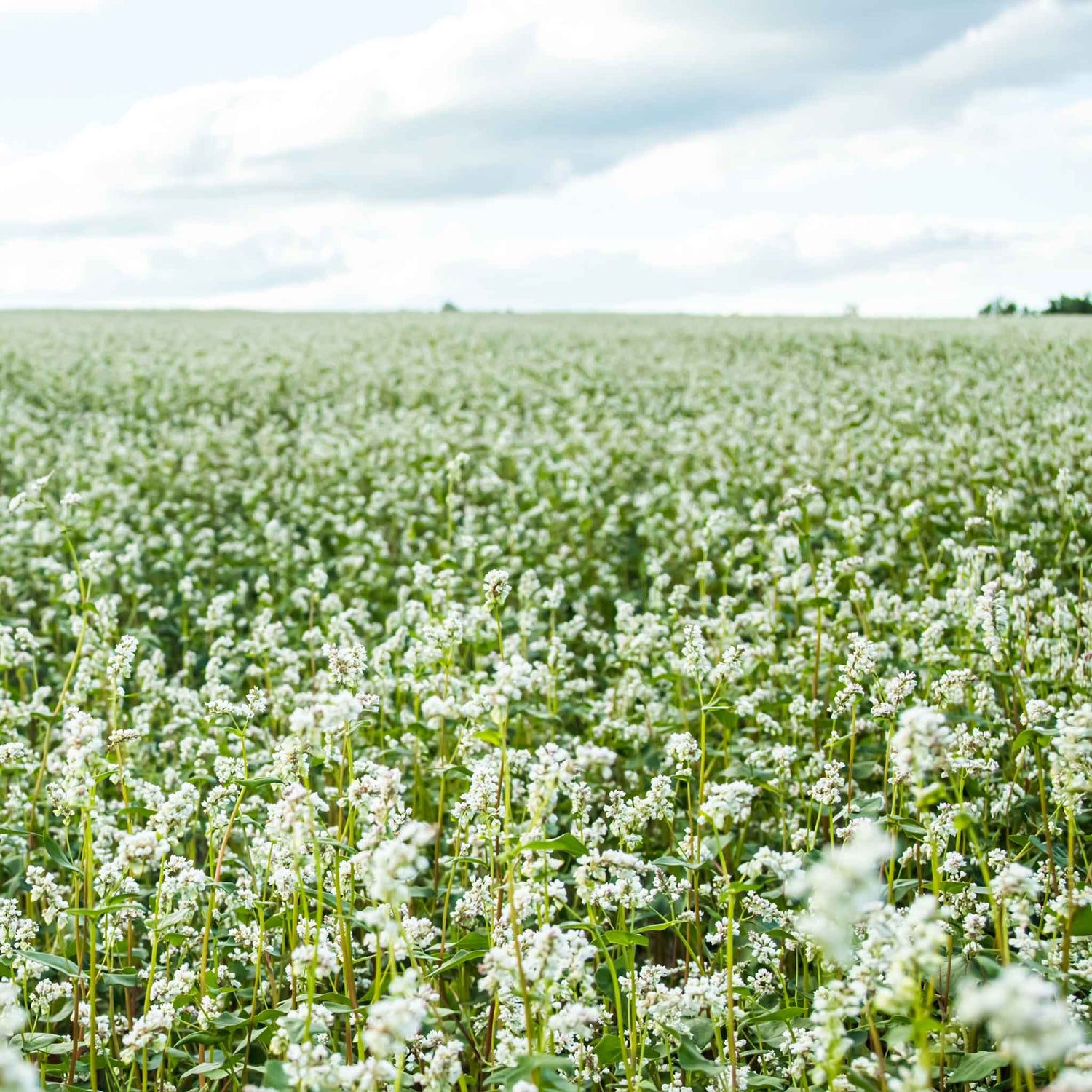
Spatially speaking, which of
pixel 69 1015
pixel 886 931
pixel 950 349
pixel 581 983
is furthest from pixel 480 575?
pixel 950 349

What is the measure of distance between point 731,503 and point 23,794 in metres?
8.27

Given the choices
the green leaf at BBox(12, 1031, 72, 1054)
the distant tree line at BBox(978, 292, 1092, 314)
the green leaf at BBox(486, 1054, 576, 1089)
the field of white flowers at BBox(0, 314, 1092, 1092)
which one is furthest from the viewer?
the distant tree line at BBox(978, 292, 1092, 314)

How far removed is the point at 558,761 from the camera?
332 centimetres

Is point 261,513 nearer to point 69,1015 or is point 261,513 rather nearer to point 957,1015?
point 69,1015

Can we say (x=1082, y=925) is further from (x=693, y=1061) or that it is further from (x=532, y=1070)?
(x=532, y=1070)

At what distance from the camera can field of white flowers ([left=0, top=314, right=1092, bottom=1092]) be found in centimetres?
312

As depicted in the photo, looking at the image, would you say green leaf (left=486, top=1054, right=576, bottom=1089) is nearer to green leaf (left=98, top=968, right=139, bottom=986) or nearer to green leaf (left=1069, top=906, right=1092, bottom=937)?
green leaf (left=98, top=968, right=139, bottom=986)

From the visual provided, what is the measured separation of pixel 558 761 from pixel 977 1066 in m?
1.58

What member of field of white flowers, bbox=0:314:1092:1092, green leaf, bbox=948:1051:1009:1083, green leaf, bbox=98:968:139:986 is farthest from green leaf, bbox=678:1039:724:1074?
green leaf, bbox=98:968:139:986

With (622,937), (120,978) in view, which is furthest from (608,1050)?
(120,978)

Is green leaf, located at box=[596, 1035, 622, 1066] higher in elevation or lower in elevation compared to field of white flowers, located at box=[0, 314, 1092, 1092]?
lower

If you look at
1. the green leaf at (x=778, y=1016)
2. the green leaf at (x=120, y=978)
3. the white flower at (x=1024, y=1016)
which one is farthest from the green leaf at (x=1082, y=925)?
the green leaf at (x=120, y=978)

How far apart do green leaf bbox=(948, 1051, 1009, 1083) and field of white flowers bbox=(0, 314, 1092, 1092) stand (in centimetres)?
2

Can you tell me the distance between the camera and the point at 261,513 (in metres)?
12.6
